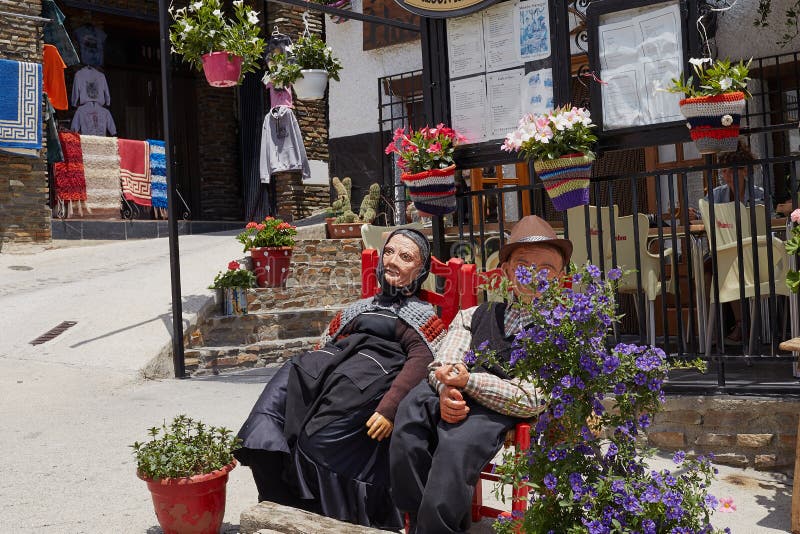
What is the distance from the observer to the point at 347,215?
10875 mm

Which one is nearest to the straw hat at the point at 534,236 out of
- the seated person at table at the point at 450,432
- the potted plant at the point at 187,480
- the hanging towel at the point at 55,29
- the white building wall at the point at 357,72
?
the seated person at table at the point at 450,432

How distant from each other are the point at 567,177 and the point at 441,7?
56.3 inches

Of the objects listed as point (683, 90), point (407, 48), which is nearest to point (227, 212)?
point (407, 48)

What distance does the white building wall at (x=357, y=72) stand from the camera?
11891 mm

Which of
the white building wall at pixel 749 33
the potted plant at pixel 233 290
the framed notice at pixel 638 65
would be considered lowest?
the potted plant at pixel 233 290

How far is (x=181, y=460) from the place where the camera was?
3.02 metres

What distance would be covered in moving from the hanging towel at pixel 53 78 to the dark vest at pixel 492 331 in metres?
9.49

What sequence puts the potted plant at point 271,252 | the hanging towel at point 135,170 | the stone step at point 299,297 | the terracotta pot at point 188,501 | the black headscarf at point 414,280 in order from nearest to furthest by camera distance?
the terracotta pot at point 188,501 < the black headscarf at point 414,280 < the stone step at point 299,297 < the potted plant at point 271,252 < the hanging towel at point 135,170

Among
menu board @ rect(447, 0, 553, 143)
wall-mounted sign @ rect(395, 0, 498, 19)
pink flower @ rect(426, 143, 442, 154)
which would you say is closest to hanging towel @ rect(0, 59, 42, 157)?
wall-mounted sign @ rect(395, 0, 498, 19)

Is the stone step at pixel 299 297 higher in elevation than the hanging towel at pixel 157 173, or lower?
lower

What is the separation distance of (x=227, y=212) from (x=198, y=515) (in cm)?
1197

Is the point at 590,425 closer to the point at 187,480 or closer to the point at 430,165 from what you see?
the point at 187,480

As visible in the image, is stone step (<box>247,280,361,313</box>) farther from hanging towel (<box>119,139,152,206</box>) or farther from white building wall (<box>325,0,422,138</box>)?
hanging towel (<box>119,139,152,206</box>)

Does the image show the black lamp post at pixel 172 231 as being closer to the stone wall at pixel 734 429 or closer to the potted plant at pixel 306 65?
the potted plant at pixel 306 65
